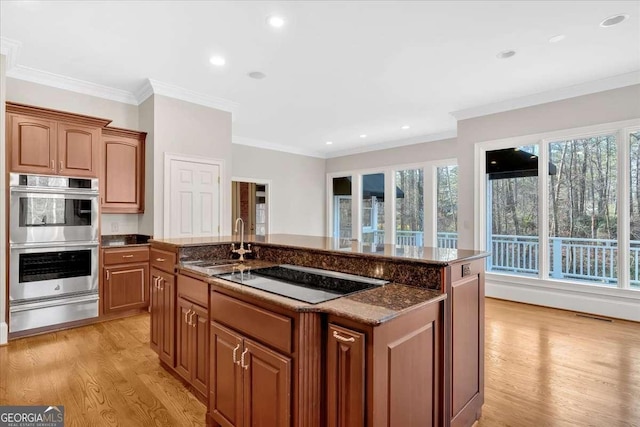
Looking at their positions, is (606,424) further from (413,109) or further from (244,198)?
(244,198)

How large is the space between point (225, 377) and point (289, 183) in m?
6.45

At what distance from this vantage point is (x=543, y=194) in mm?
4645

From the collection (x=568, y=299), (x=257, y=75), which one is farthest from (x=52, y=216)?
(x=568, y=299)

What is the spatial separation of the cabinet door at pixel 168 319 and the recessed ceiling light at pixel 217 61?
233cm

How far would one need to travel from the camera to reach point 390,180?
759cm

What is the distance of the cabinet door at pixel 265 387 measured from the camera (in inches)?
56.4

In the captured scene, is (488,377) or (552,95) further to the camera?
(552,95)

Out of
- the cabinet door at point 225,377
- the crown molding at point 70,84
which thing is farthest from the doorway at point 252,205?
the cabinet door at point 225,377

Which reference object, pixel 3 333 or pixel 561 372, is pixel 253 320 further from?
pixel 3 333

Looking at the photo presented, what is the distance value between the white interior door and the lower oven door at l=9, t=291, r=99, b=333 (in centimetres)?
113

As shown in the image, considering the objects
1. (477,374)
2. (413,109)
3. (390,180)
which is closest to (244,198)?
(390,180)

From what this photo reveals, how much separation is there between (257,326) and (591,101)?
502 centimetres

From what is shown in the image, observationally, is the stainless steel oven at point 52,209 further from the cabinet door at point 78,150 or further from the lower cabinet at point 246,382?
the lower cabinet at point 246,382

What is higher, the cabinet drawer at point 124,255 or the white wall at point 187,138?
the white wall at point 187,138
